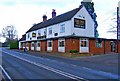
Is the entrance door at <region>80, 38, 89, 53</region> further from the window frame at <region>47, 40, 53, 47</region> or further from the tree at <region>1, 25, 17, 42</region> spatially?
the tree at <region>1, 25, 17, 42</region>

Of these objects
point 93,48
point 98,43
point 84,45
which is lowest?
point 93,48

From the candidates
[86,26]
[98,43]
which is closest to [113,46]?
[98,43]

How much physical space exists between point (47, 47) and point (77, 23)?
9.52 meters

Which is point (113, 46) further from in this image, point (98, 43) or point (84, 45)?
point (84, 45)

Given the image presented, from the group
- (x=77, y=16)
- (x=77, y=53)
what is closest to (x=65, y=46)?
(x=77, y=53)

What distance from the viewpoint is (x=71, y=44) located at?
3591cm

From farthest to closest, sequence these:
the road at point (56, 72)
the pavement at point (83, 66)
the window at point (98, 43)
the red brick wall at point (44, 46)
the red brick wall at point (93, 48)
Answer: the red brick wall at point (44, 46) → the window at point (98, 43) → the red brick wall at point (93, 48) → the pavement at point (83, 66) → the road at point (56, 72)

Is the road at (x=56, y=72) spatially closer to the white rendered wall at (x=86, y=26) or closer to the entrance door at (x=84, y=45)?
the entrance door at (x=84, y=45)

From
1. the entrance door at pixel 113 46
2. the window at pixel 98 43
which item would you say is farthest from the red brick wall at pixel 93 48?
the entrance door at pixel 113 46

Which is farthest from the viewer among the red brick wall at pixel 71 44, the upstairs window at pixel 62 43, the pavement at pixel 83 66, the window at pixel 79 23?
the window at pixel 79 23

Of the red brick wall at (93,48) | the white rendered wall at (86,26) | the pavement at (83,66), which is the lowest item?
the pavement at (83,66)

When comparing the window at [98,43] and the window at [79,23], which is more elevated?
the window at [79,23]

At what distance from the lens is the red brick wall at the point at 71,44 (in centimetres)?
3600

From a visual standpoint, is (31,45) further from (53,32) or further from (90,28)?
(90,28)
